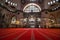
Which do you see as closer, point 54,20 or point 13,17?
point 54,20

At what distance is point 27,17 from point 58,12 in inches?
476

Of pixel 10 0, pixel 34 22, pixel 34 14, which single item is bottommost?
pixel 34 22

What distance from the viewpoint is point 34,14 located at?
123ft

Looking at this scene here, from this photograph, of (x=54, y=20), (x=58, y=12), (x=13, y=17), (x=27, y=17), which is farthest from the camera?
(x=27, y=17)

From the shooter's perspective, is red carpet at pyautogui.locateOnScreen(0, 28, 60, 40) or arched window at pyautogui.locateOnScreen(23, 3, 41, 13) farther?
arched window at pyautogui.locateOnScreen(23, 3, 41, 13)

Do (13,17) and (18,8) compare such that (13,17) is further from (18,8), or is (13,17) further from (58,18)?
(58,18)

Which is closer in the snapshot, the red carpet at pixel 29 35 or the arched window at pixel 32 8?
the red carpet at pixel 29 35

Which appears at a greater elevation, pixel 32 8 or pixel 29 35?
pixel 32 8

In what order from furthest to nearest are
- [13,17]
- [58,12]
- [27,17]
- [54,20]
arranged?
[27,17] → [13,17] → [54,20] → [58,12]

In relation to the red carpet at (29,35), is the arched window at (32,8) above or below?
above

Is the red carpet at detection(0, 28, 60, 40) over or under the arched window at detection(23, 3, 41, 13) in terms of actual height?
under

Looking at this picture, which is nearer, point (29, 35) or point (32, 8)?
point (29, 35)

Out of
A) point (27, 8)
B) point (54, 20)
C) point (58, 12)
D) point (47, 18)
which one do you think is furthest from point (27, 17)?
point (58, 12)

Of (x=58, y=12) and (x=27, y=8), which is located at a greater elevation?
(x=27, y=8)
